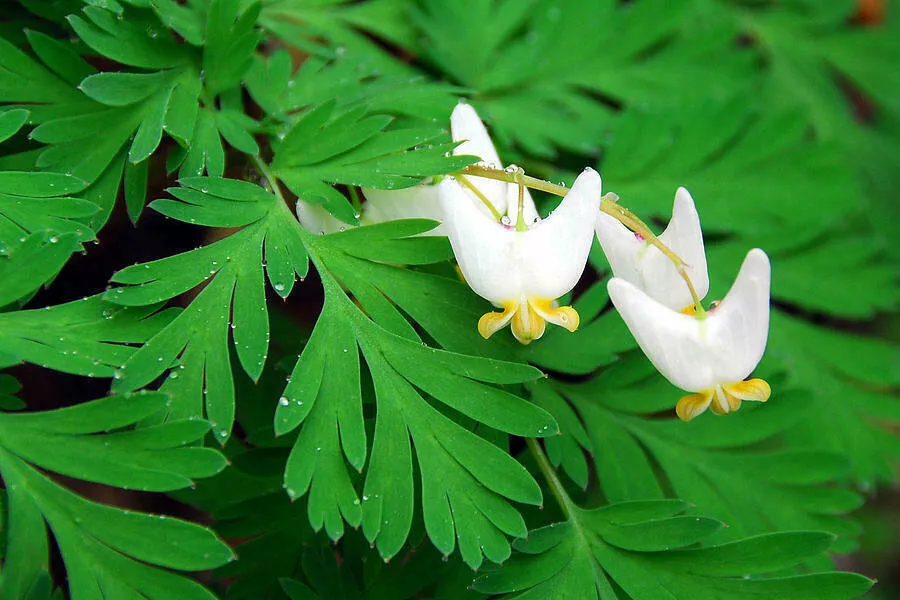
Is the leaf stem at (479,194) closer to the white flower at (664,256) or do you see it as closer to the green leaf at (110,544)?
the white flower at (664,256)

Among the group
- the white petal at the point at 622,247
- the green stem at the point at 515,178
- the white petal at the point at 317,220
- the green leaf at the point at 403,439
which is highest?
the green stem at the point at 515,178

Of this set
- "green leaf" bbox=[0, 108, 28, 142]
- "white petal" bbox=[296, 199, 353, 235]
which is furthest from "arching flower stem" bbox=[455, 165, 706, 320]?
"green leaf" bbox=[0, 108, 28, 142]

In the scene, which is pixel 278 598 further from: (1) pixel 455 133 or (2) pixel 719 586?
(1) pixel 455 133

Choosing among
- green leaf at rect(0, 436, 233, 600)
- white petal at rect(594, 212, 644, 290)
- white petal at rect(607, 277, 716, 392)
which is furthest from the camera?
white petal at rect(594, 212, 644, 290)

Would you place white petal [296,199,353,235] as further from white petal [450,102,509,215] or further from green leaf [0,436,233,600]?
green leaf [0,436,233,600]

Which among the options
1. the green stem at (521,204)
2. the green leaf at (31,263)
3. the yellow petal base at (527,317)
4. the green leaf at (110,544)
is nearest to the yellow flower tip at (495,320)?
the yellow petal base at (527,317)

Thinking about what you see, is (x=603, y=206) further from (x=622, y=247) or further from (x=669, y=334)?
(x=669, y=334)
